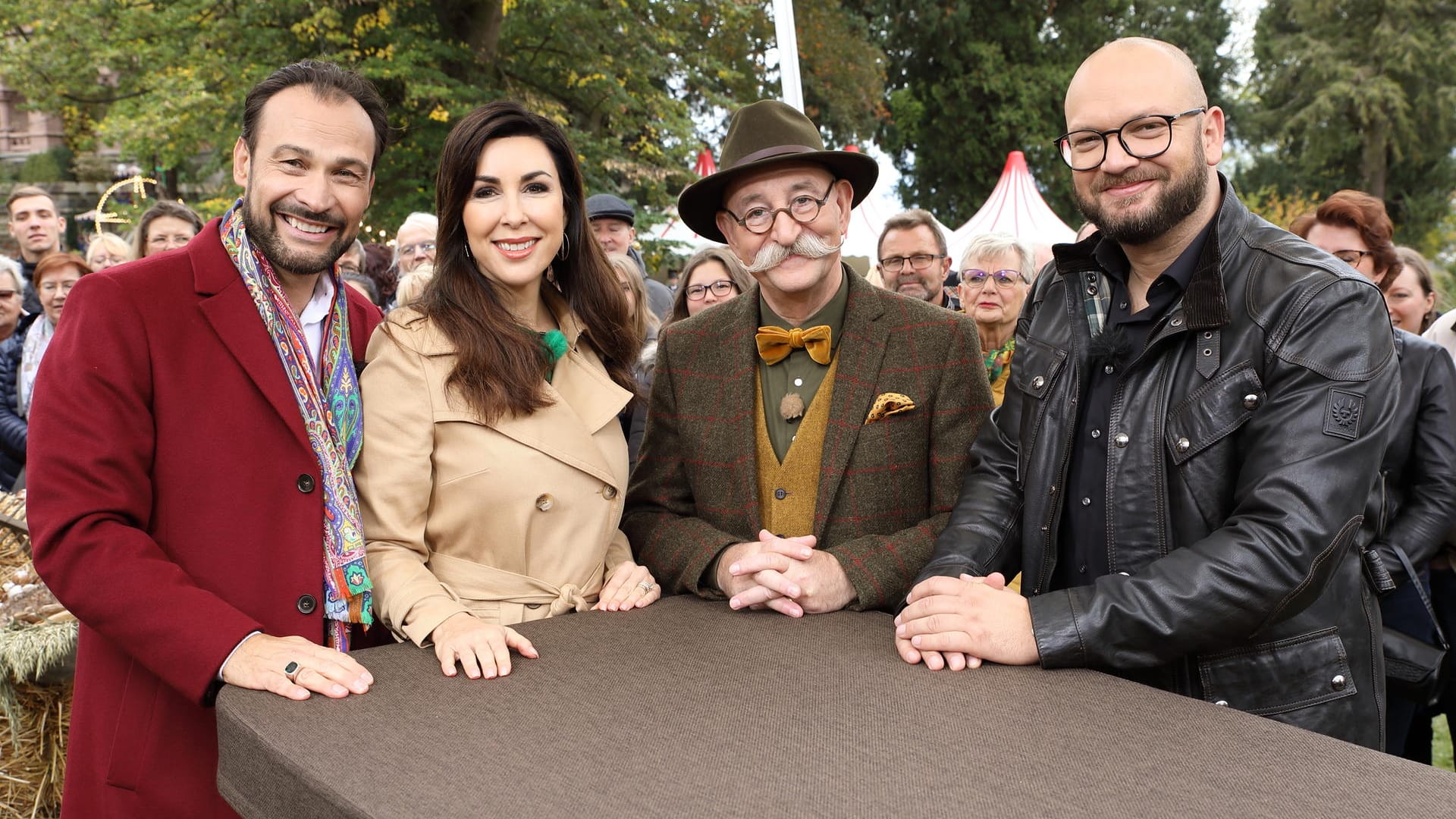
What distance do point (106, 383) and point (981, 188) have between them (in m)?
26.6

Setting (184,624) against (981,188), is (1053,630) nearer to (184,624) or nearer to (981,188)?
(184,624)

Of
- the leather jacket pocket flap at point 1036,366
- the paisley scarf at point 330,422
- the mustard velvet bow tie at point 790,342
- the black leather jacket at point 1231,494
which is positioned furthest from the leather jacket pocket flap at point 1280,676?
the paisley scarf at point 330,422

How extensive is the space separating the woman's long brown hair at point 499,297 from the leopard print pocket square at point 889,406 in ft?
2.14

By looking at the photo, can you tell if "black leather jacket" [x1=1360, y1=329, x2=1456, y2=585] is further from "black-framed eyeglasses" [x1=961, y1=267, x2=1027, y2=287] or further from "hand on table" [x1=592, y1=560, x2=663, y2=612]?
"hand on table" [x1=592, y1=560, x2=663, y2=612]

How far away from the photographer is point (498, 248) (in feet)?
8.18

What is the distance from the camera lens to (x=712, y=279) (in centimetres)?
529

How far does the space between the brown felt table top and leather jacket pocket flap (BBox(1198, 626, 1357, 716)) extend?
0.41 metres

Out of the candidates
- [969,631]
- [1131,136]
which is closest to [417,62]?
[1131,136]

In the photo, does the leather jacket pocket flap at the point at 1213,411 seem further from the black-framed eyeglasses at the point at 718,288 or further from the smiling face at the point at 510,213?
the black-framed eyeglasses at the point at 718,288

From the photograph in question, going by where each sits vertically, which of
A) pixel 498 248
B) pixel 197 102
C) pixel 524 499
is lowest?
pixel 524 499

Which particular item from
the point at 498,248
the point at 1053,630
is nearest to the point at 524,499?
the point at 498,248

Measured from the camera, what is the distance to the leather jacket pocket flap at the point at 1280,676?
2.06 m

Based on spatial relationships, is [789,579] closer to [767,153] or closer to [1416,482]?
[767,153]

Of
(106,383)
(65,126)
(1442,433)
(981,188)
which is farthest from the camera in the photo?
(65,126)
